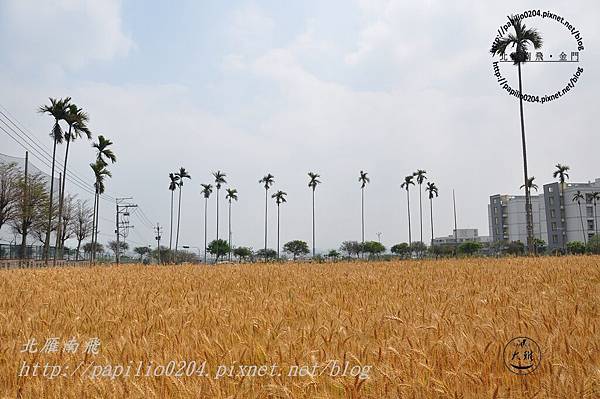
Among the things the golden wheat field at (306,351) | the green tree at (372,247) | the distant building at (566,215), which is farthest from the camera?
the distant building at (566,215)

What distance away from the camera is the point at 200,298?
6.27 m

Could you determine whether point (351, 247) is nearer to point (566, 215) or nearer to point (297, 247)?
point (297, 247)

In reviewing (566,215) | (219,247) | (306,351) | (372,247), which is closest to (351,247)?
(372,247)

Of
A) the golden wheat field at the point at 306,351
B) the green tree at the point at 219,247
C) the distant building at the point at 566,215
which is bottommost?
the golden wheat field at the point at 306,351

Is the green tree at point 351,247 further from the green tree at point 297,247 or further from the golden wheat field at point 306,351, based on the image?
the golden wheat field at point 306,351

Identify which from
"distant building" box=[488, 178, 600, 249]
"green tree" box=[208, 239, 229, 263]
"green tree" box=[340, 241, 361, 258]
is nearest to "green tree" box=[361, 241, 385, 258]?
"green tree" box=[340, 241, 361, 258]

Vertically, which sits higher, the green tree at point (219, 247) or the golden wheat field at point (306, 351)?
the green tree at point (219, 247)

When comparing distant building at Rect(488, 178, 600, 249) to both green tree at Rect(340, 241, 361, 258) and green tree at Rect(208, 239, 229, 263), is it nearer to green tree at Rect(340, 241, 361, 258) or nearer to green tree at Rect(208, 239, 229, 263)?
green tree at Rect(340, 241, 361, 258)

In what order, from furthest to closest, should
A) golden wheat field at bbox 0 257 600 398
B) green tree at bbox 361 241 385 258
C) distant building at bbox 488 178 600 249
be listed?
distant building at bbox 488 178 600 249
green tree at bbox 361 241 385 258
golden wheat field at bbox 0 257 600 398

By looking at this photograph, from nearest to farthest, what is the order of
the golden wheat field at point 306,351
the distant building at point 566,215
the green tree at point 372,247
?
the golden wheat field at point 306,351 → the green tree at point 372,247 → the distant building at point 566,215

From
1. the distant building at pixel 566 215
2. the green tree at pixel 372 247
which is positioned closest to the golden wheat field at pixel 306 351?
the green tree at pixel 372 247

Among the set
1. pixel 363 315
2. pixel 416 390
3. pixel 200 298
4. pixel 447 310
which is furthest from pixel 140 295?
pixel 416 390

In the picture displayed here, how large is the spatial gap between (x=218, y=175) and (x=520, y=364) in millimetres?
113253

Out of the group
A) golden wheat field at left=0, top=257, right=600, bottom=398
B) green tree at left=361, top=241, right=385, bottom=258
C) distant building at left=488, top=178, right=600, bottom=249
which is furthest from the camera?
distant building at left=488, top=178, right=600, bottom=249
